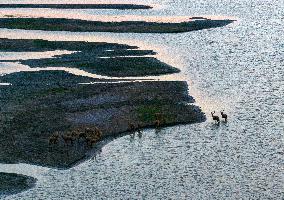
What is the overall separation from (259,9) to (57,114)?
5794cm

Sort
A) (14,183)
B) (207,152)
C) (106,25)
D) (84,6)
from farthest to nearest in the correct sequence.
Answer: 1. (84,6)
2. (106,25)
3. (207,152)
4. (14,183)

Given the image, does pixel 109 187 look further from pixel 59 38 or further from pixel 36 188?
pixel 59 38

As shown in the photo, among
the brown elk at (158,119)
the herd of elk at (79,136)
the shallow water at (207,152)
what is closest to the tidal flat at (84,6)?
the shallow water at (207,152)

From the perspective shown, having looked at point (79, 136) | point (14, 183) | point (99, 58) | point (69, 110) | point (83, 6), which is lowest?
point (14, 183)

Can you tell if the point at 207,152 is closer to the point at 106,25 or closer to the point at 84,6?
the point at 106,25

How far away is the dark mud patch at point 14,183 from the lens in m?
43.5

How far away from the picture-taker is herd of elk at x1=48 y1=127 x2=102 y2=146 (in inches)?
1980

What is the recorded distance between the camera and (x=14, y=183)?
4447 centimetres

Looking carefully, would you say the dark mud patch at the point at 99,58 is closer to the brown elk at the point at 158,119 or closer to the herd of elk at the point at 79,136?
the brown elk at the point at 158,119

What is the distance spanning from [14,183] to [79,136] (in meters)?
7.92

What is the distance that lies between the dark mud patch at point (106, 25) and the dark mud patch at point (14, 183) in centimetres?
4818

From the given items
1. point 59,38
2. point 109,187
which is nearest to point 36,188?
point 109,187

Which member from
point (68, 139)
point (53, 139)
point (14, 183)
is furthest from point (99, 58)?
point (14, 183)

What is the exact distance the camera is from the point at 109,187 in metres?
43.5
